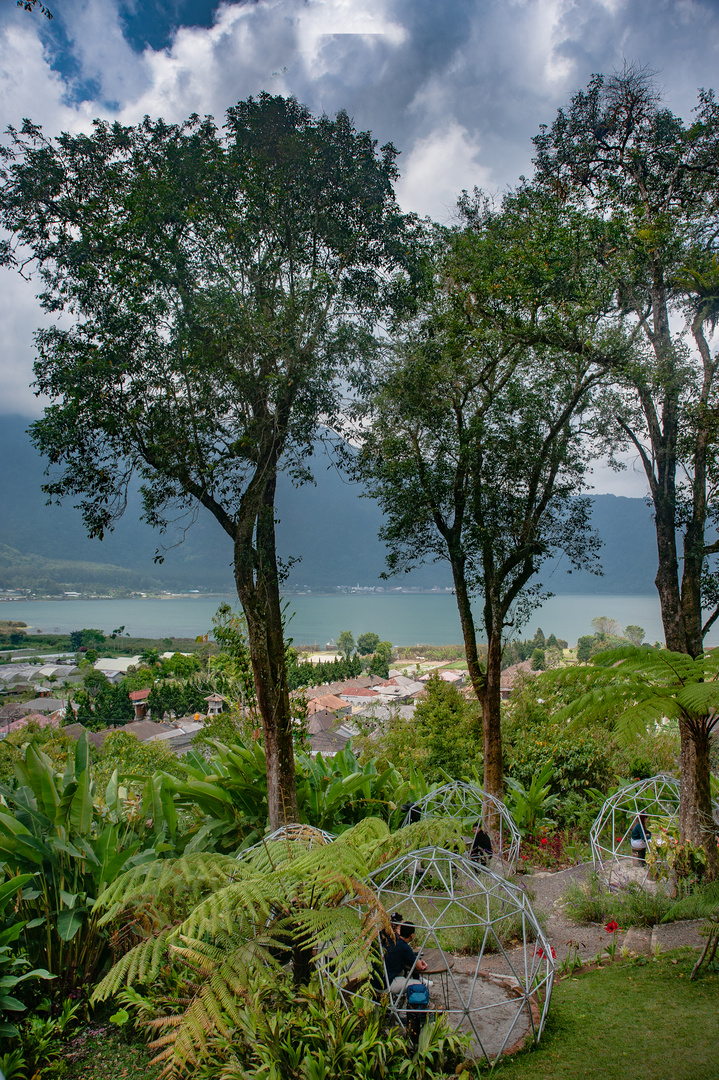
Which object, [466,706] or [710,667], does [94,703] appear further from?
[710,667]

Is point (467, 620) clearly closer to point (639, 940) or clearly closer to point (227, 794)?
point (227, 794)

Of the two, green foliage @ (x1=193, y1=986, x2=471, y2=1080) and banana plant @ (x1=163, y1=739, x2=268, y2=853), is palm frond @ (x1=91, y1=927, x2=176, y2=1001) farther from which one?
banana plant @ (x1=163, y1=739, x2=268, y2=853)

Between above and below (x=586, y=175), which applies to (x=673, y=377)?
below

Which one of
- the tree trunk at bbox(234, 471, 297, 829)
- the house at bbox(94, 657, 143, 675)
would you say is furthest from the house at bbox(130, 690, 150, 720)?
the tree trunk at bbox(234, 471, 297, 829)

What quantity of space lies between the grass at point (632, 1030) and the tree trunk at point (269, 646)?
2089 mm

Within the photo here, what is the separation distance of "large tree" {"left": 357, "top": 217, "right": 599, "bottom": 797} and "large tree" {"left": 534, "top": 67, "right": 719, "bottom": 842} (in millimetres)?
643

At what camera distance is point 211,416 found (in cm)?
433

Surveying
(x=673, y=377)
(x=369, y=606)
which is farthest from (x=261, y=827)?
(x=369, y=606)

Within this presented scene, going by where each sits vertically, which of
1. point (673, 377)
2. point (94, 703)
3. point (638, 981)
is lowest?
point (94, 703)

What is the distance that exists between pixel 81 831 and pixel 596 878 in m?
3.63

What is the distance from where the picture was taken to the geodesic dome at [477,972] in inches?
98.7

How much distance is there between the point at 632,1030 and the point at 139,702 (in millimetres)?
35748

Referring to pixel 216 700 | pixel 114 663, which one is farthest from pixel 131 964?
pixel 114 663

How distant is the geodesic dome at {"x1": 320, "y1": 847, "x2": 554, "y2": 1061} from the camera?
2.51 meters
